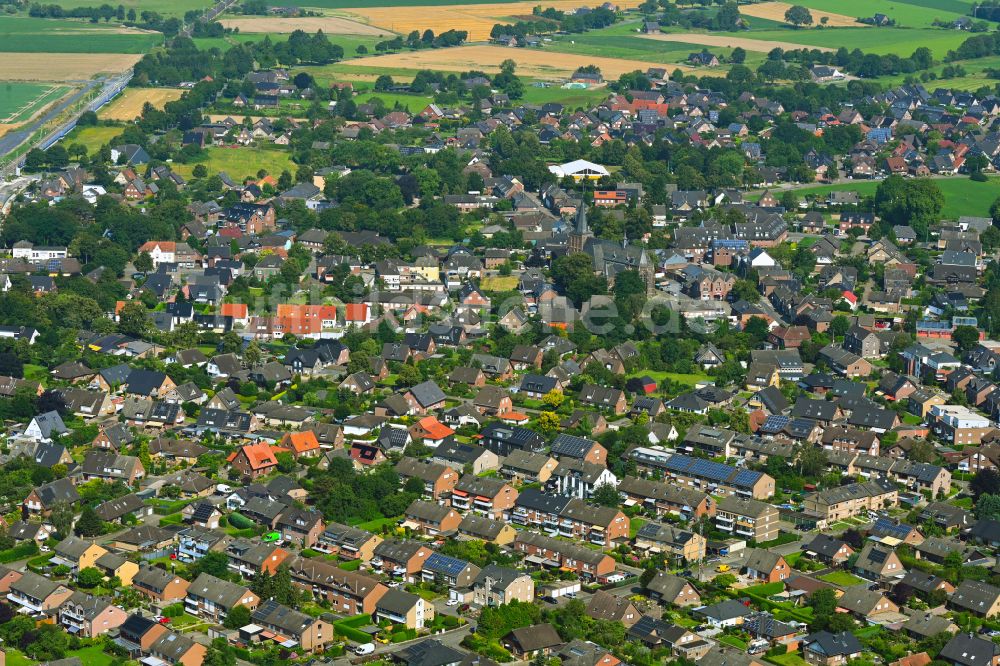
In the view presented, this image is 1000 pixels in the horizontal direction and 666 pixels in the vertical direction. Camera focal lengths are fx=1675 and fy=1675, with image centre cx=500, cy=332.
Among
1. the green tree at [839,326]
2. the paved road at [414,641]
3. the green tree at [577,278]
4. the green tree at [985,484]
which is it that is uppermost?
the green tree at [577,278]

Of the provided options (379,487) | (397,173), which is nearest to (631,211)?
(397,173)

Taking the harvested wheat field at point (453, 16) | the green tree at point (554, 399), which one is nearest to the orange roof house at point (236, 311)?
the green tree at point (554, 399)

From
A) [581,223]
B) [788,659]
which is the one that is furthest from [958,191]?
[788,659]

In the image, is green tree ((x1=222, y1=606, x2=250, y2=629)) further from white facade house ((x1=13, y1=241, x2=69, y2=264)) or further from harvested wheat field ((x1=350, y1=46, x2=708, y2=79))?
harvested wheat field ((x1=350, y1=46, x2=708, y2=79))

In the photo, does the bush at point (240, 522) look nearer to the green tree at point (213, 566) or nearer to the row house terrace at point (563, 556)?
the green tree at point (213, 566)

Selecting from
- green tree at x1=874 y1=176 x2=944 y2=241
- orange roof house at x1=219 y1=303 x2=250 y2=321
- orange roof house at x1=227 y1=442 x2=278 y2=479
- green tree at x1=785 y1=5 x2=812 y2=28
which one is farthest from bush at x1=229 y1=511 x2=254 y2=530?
green tree at x1=785 y1=5 x2=812 y2=28

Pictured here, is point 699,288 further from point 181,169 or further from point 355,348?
point 181,169

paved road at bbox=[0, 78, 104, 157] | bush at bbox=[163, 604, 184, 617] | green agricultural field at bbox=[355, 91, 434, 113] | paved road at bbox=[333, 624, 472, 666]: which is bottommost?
bush at bbox=[163, 604, 184, 617]
